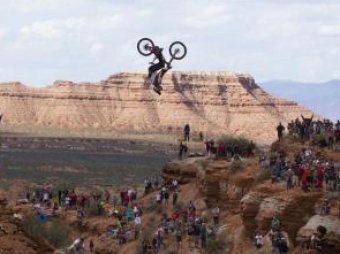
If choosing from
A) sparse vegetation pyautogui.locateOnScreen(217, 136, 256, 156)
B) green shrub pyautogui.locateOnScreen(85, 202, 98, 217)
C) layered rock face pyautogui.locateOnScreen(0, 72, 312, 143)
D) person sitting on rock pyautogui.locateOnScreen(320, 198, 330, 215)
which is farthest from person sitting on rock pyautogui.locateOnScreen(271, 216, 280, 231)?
layered rock face pyautogui.locateOnScreen(0, 72, 312, 143)

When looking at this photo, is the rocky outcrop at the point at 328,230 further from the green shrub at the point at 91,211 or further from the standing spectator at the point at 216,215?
the green shrub at the point at 91,211

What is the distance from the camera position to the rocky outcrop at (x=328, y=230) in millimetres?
25625

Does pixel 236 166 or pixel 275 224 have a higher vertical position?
pixel 236 166

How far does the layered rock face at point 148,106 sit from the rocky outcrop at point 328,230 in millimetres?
141695

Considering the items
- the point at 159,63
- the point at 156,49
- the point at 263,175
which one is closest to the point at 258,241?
the point at 263,175

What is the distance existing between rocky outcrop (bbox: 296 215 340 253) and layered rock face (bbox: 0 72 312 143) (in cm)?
14170

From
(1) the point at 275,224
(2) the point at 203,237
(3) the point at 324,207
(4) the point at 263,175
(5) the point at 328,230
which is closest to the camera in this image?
(5) the point at 328,230

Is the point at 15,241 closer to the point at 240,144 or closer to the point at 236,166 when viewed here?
the point at 236,166

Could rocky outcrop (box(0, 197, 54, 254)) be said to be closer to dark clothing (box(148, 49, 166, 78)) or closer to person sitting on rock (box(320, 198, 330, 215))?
dark clothing (box(148, 49, 166, 78))

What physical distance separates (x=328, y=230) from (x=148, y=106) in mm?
152490

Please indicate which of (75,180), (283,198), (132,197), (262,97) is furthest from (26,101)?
(283,198)

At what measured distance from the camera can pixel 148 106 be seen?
178000 millimetres

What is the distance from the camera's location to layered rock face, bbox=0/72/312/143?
174000mm

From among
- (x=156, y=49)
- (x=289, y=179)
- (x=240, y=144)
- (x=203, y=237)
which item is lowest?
(x=203, y=237)
